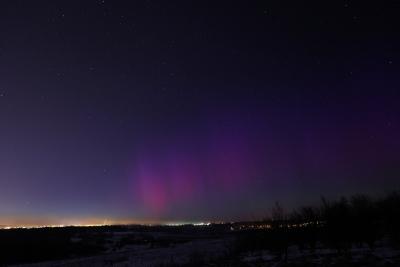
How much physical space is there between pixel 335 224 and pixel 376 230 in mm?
3784

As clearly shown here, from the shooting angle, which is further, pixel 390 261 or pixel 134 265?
pixel 134 265

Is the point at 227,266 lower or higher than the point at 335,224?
lower

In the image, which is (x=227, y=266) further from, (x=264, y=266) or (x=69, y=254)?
(x=69, y=254)

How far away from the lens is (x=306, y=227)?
49344 millimetres

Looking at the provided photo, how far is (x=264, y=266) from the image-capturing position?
32.4 metres

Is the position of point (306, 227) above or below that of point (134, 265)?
above


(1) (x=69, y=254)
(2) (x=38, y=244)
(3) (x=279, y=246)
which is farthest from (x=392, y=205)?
(2) (x=38, y=244)

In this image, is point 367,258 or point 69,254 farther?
point 69,254

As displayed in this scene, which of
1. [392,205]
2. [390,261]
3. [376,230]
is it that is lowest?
[390,261]

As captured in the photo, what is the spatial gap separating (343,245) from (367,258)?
11560mm

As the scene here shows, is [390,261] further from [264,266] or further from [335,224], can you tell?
[335,224]

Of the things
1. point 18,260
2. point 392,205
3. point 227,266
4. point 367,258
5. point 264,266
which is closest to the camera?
point 367,258

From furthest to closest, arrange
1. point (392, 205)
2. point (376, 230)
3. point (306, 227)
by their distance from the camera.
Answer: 1. point (306, 227)
2. point (392, 205)
3. point (376, 230)

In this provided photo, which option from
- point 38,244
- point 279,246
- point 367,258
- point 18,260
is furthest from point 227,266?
point 38,244
